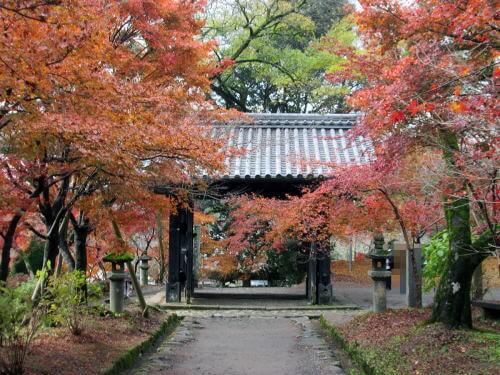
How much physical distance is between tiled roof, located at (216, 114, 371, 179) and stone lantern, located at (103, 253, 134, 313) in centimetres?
356

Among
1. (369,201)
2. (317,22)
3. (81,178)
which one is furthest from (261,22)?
(81,178)

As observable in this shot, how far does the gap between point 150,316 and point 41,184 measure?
4.82 m

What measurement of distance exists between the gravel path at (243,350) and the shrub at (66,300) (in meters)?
1.17

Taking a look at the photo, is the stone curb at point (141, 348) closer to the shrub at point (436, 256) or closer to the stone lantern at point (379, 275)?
the stone lantern at point (379, 275)

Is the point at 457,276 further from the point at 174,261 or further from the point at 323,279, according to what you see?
the point at 174,261

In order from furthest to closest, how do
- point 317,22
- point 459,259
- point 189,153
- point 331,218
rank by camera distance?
point 317,22 < point 331,218 < point 459,259 < point 189,153

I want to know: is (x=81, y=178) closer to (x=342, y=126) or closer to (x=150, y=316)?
(x=150, y=316)

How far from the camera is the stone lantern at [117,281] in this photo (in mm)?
10383

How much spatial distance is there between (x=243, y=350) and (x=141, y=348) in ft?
5.49

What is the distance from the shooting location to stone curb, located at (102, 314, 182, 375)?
704cm

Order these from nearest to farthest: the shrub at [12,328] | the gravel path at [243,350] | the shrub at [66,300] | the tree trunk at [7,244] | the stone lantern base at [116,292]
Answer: the shrub at [12,328], the shrub at [66,300], the gravel path at [243,350], the tree trunk at [7,244], the stone lantern base at [116,292]

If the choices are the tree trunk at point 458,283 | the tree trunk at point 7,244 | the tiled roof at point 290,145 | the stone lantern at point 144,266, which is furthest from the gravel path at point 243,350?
the stone lantern at point 144,266

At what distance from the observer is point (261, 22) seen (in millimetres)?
24469

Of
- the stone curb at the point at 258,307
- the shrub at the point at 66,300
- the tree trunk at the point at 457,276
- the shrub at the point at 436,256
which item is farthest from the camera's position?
the stone curb at the point at 258,307
